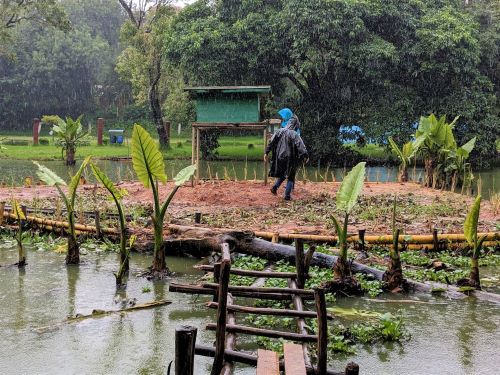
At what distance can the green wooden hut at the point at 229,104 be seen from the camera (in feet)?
42.8

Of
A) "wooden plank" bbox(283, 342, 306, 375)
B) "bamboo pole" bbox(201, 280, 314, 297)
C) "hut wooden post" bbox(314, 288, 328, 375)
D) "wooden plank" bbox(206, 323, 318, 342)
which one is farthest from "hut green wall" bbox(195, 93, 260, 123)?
"hut wooden post" bbox(314, 288, 328, 375)

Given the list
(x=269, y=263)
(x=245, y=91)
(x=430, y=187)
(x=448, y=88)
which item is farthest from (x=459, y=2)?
(x=269, y=263)

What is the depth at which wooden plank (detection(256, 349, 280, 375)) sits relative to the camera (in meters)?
3.57

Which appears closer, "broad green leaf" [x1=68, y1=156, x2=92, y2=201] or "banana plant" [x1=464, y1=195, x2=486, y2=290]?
"banana plant" [x1=464, y1=195, x2=486, y2=290]

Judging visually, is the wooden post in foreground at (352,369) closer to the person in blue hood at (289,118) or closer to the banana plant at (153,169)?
the banana plant at (153,169)

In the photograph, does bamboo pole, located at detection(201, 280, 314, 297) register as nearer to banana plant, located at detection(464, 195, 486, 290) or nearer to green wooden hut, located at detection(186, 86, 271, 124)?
banana plant, located at detection(464, 195, 486, 290)

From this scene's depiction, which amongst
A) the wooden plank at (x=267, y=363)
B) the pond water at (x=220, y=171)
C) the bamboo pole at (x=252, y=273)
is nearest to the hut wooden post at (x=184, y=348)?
the wooden plank at (x=267, y=363)

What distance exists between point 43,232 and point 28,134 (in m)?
32.6

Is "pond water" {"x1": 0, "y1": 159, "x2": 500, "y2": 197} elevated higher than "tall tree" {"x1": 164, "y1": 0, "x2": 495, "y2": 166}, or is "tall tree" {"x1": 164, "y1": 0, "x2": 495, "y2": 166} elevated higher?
"tall tree" {"x1": 164, "y1": 0, "x2": 495, "y2": 166}

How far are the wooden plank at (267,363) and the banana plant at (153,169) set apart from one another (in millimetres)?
2920

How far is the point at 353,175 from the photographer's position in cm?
636

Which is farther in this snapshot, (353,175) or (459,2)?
(459,2)

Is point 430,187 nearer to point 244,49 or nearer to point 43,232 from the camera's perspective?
point 43,232

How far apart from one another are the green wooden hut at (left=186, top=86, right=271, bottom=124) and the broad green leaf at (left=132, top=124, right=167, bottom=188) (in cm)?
647
